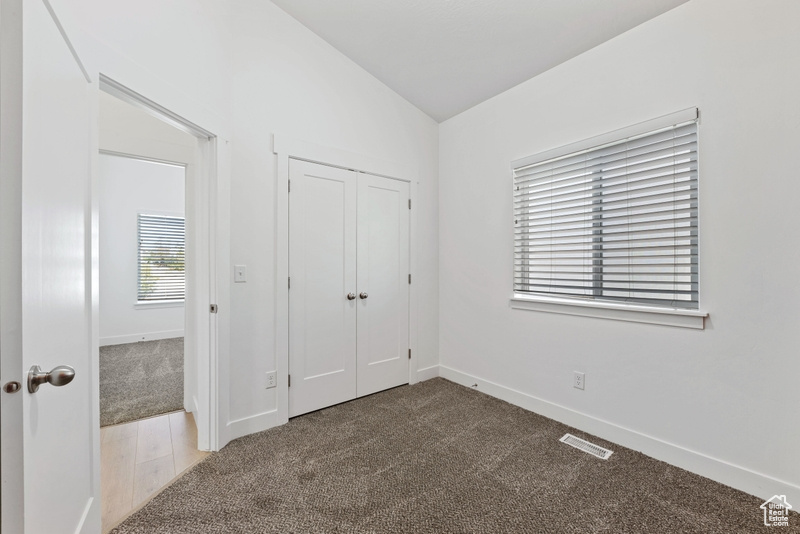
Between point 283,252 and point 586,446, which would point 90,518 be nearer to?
point 283,252

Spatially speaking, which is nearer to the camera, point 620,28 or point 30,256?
point 30,256

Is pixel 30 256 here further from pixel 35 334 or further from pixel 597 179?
pixel 597 179

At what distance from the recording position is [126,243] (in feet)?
17.0

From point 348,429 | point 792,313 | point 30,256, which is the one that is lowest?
point 348,429

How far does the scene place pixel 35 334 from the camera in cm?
90

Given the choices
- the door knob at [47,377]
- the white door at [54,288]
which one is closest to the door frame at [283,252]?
the white door at [54,288]

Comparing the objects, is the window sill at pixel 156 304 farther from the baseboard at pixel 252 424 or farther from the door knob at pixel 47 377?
the door knob at pixel 47 377

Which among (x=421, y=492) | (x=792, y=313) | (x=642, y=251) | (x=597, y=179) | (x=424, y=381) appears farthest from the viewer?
(x=424, y=381)

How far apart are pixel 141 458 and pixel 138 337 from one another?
12.7 feet

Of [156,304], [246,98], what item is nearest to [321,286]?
[246,98]

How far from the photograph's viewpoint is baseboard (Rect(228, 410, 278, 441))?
231cm

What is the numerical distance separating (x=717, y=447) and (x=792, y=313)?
81 cm

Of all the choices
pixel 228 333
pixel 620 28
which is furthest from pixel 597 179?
pixel 228 333

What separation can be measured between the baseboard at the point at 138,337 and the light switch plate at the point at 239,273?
13.5 feet
